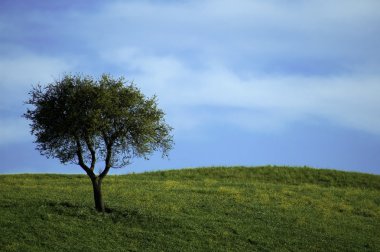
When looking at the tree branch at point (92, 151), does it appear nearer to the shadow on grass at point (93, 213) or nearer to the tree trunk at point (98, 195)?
the tree trunk at point (98, 195)

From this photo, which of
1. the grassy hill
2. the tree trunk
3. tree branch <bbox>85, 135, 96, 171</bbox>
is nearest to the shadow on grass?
the grassy hill

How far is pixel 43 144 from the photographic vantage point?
43.7m

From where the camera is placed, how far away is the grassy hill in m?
37.5

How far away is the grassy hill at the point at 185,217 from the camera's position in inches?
1476

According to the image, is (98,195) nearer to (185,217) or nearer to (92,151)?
(92,151)

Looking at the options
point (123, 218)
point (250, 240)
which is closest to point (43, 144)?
point (123, 218)

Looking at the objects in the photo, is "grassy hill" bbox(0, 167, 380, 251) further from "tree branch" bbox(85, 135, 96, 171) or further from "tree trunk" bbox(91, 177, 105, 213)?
"tree branch" bbox(85, 135, 96, 171)

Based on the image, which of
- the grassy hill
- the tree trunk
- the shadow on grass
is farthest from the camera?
the tree trunk

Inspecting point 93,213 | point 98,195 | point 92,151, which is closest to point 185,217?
point 98,195

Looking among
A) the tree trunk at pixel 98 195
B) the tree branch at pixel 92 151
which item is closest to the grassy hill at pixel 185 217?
the tree trunk at pixel 98 195

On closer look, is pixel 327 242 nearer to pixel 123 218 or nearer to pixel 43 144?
pixel 123 218

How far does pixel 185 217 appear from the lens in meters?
44.4

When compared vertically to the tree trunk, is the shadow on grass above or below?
below

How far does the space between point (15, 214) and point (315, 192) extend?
125 feet
